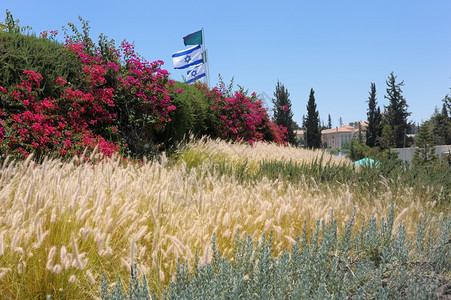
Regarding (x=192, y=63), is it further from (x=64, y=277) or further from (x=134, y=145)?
(x=64, y=277)

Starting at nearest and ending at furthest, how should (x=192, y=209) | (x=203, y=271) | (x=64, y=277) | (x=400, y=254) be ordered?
1. (x=203, y=271)
2. (x=64, y=277)
3. (x=400, y=254)
4. (x=192, y=209)

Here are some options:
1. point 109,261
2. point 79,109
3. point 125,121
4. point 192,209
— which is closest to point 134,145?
point 125,121

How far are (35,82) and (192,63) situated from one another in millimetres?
14061

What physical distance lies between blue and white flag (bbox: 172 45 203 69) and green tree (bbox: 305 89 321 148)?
23544 mm

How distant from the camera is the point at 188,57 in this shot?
21.1 meters

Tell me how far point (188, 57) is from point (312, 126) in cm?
2535

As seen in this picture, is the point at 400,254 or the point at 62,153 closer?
the point at 400,254

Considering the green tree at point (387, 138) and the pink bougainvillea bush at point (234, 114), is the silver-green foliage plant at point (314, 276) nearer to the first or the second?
the pink bougainvillea bush at point (234, 114)

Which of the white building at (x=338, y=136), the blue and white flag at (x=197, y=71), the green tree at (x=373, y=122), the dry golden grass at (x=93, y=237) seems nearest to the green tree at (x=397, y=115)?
the green tree at (x=373, y=122)

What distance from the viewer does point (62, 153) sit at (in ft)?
21.8

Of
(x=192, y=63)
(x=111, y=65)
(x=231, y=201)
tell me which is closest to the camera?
(x=231, y=201)

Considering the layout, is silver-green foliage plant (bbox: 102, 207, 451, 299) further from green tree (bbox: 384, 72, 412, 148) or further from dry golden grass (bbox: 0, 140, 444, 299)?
green tree (bbox: 384, 72, 412, 148)

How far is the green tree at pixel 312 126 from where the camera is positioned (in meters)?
42.8

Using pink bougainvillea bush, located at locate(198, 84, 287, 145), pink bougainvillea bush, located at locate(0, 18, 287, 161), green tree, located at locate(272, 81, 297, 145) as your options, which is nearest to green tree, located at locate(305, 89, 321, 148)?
green tree, located at locate(272, 81, 297, 145)
